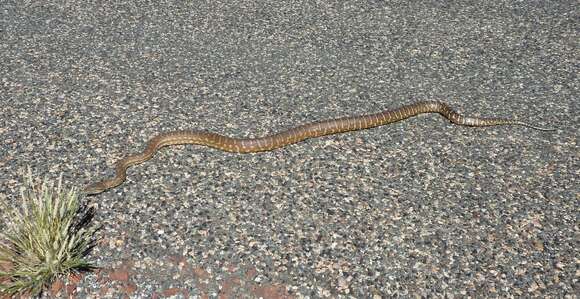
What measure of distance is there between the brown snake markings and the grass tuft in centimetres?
107

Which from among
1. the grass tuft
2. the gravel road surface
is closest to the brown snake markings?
the gravel road surface

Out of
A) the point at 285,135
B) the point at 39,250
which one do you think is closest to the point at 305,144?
the point at 285,135

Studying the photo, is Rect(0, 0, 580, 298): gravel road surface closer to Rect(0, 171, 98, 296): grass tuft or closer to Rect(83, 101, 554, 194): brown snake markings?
Rect(83, 101, 554, 194): brown snake markings

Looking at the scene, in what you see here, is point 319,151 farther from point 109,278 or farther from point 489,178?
point 109,278

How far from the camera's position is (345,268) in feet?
19.4

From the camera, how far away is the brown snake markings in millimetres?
Result: 7363

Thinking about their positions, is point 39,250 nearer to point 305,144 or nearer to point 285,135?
point 285,135

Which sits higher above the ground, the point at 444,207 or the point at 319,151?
the point at 319,151

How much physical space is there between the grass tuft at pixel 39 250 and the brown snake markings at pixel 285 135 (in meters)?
1.07

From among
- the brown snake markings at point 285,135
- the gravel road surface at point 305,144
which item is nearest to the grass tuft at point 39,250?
the gravel road surface at point 305,144

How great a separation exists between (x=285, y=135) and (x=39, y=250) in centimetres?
356

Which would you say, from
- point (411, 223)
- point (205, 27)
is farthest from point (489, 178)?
point (205, 27)

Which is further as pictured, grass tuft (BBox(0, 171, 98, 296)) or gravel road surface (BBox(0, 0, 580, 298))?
gravel road surface (BBox(0, 0, 580, 298))

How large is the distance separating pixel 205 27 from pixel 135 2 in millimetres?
2088
